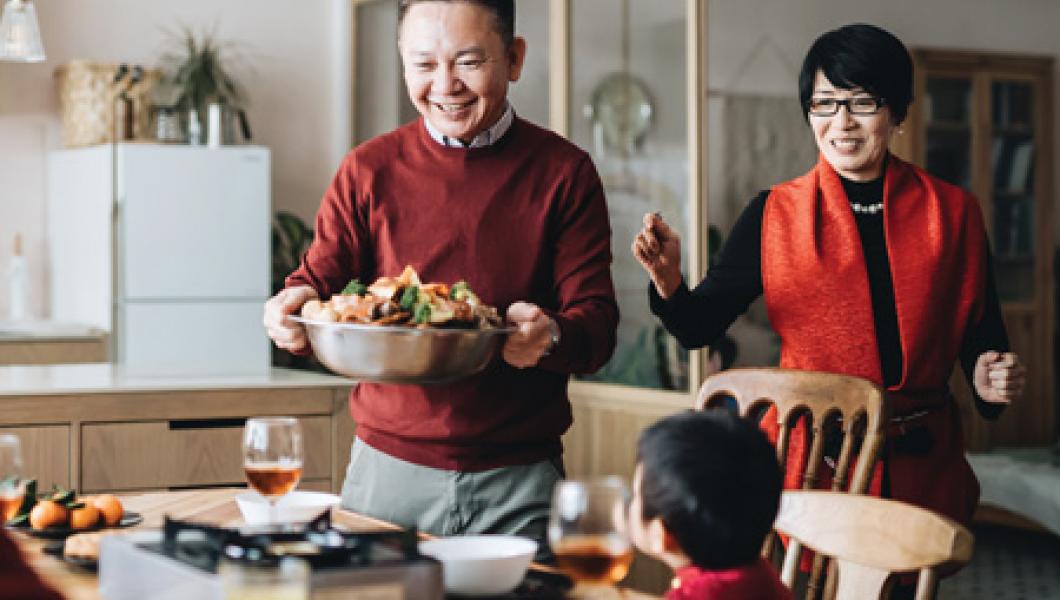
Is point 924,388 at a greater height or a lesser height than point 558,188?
lesser

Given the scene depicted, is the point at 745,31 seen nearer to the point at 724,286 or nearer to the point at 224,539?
the point at 724,286

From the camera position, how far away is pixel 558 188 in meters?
2.07

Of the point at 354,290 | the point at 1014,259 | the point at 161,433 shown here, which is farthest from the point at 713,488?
the point at 1014,259

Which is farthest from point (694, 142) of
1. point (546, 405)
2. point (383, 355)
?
point (383, 355)

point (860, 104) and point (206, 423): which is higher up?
point (860, 104)

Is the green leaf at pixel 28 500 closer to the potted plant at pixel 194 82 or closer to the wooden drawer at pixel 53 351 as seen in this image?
the wooden drawer at pixel 53 351

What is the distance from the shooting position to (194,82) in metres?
5.97

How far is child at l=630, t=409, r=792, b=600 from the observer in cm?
143

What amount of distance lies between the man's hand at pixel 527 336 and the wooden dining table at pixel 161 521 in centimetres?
29

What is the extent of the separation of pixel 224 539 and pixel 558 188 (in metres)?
0.84

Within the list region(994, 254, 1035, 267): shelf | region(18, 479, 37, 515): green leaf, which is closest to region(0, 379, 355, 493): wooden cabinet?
region(18, 479, 37, 515): green leaf

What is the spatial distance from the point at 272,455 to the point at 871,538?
70 centimetres

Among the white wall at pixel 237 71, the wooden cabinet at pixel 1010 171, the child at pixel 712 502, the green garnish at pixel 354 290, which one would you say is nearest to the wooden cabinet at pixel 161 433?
the green garnish at pixel 354 290

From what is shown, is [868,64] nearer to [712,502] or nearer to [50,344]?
[712,502]
